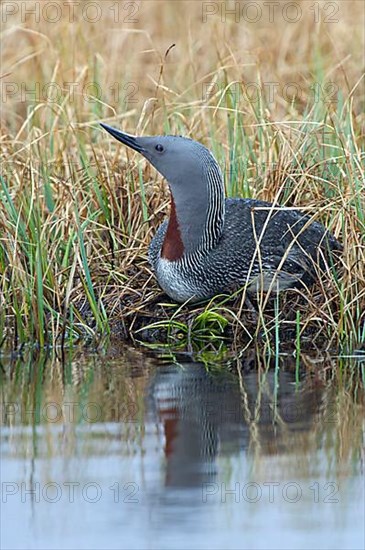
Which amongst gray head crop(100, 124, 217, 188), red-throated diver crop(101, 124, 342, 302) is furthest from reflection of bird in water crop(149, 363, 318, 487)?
gray head crop(100, 124, 217, 188)

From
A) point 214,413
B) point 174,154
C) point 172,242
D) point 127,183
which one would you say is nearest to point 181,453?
point 214,413

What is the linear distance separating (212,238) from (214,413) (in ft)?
4.93

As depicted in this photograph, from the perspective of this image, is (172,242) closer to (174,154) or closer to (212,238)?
(212,238)

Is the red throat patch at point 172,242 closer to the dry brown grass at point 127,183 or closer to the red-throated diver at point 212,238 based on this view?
the red-throated diver at point 212,238

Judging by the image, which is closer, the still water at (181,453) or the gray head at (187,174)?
the still water at (181,453)

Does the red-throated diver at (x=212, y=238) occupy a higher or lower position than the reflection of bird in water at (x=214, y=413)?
higher

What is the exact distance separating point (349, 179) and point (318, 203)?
0.27 meters

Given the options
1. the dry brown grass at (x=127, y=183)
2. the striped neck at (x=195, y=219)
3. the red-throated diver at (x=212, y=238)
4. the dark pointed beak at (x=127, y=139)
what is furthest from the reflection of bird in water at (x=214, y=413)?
the dark pointed beak at (x=127, y=139)

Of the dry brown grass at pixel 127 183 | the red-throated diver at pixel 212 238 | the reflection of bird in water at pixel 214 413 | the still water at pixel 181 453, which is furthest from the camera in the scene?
the red-throated diver at pixel 212 238

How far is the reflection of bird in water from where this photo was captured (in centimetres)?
466

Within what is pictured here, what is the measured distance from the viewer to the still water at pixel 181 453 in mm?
4020

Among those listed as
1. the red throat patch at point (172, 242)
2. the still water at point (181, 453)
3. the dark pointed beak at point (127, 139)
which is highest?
the dark pointed beak at point (127, 139)

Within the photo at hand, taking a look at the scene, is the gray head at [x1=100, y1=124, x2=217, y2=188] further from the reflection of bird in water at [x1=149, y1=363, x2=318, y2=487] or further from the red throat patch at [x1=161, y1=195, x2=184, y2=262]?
the reflection of bird in water at [x1=149, y1=363, x2=318, y2=487]

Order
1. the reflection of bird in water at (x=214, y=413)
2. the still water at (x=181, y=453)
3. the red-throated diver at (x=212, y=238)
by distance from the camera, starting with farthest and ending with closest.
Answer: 1. the red-throated diver at (x=212, y=238)
2. the reflection of bird in water at (x=214, y=413)
3. the still water at (x=181, y=453)
